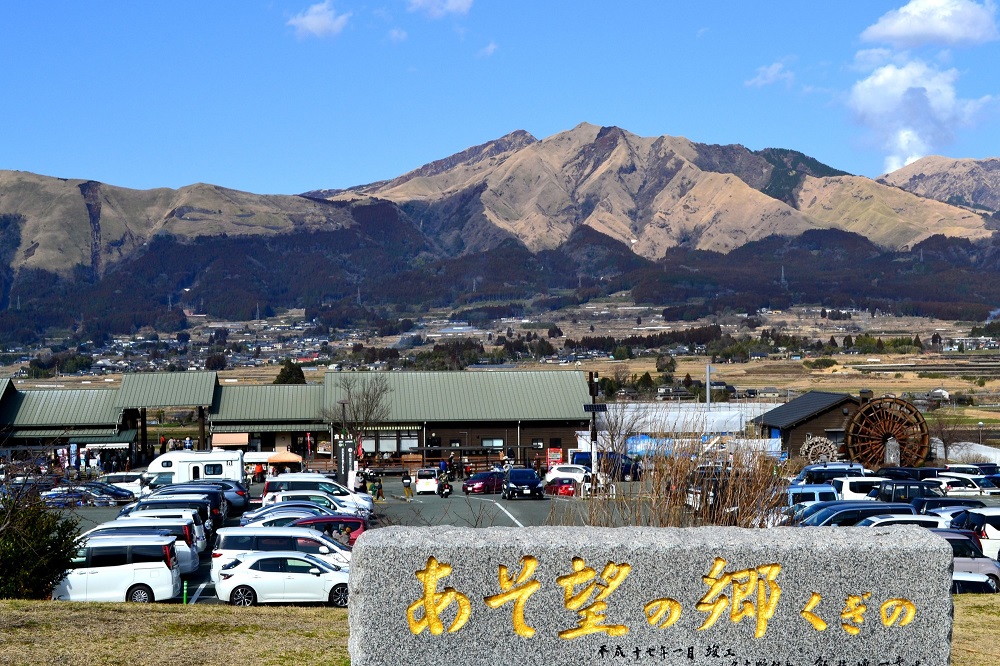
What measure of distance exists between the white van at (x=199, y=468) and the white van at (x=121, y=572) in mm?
23076

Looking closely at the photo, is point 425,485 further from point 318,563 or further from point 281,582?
point 281,582

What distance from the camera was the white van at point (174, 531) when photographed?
21828 millimetres

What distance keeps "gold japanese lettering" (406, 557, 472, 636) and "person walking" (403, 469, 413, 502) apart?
28.2 m

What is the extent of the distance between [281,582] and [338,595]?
0.96 metres

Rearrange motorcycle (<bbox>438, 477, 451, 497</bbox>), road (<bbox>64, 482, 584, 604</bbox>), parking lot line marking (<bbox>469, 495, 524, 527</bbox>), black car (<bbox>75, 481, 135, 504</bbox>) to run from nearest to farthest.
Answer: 1. road (<bbox>64, 482, 584, 604</bbox>)
2. parking lot line marking (<bbox>469, 495, 524, 527</bbox>)
3. black car (<bbox>75, 481, 135, 504</bbox>)
4. motorcycle (<bbox>438, 477, 451, 497</bbox>)

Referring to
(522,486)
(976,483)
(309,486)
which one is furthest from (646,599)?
(976,483)

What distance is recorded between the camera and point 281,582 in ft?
61.8

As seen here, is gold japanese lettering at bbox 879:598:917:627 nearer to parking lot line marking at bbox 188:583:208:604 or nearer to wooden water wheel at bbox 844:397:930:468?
parking lot line marking at bbox 188:583:208:604

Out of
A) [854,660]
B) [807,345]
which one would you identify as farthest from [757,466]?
[807,345]

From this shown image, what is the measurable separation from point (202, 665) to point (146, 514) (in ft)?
50.9

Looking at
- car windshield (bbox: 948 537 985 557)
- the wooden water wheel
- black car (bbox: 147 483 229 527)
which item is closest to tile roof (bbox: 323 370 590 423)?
the wooden water wheel

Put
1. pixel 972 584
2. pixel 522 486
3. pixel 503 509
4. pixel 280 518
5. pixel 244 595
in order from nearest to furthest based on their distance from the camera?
pixel 244 595 → pixel 972 584 → pixel 280 518 → pixel 503 509 → pixel 522 486

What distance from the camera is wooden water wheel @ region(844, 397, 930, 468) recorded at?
49656mm

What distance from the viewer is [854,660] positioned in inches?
Answer: 401
